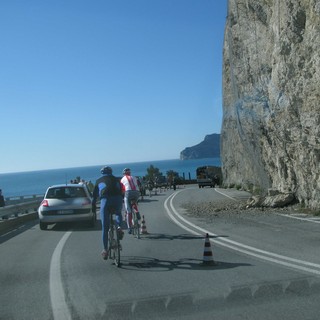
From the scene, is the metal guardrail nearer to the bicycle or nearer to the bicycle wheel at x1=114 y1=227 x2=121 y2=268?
the bicycle

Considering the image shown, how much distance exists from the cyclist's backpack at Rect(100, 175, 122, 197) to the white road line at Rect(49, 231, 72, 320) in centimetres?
163

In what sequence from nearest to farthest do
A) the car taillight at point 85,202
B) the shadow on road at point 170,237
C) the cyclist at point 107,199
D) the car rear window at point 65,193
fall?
the cyclist at point 107,199 → the shadow on road at point 170,237 → the car taillight at point 85,202 → the car rear window at point 65,193

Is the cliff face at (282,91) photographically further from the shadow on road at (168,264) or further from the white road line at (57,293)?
the white road line at (57,293)

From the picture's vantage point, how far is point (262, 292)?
6.63 m

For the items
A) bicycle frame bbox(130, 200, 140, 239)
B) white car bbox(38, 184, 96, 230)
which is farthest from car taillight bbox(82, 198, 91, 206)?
bicycle frame bbox(130, 200, 140, 239)

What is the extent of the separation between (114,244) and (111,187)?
115 centimetres

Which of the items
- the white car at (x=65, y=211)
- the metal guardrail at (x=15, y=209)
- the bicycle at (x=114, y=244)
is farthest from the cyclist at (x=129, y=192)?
the metal guardrail at (x=15, y=209)

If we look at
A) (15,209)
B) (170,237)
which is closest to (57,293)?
(170,237)

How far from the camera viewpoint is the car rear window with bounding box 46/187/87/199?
17531 millimetres

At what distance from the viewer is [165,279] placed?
778 cm

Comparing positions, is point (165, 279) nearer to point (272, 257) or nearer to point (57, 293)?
point (57, 293)

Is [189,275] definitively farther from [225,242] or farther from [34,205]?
[34,205]

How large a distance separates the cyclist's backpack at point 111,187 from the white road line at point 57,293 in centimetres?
163

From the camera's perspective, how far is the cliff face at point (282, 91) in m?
19.0
